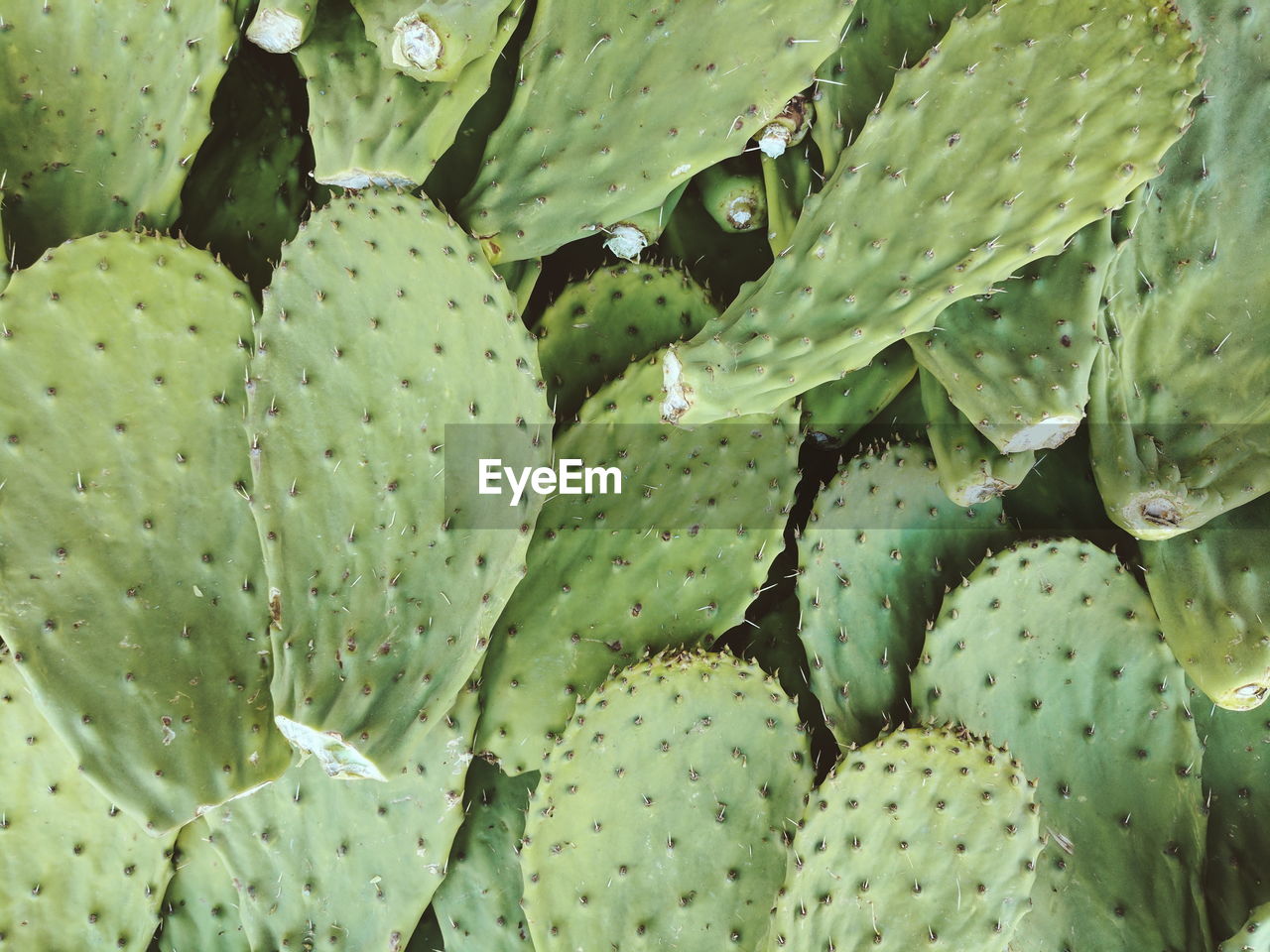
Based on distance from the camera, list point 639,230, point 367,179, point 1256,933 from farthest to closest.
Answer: point 639,230 < point 367,179 < point 1256,933

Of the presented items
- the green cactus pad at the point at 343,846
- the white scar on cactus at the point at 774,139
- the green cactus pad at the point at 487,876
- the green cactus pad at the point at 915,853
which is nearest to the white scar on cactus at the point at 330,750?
the green cactus pad at the point at 343,846

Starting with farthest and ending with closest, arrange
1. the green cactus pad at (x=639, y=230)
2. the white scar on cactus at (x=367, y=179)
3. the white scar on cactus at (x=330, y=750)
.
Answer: the green cactus pad at (x=639, y=230) → the white scar on cactus at (x=367, y=179) → the white scar on cactus at (x=330, y=750)

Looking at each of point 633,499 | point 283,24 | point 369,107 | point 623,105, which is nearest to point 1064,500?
point 633,499

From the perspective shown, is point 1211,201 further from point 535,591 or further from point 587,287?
point 535,591

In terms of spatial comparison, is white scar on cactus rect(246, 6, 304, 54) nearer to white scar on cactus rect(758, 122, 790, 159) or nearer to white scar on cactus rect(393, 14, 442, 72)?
white scar on cactus rect(393, 14, 442, 72)

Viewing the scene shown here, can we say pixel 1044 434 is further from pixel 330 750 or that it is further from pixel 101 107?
pixel 101 107

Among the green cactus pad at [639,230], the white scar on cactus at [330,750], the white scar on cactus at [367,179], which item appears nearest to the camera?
the white scar on cactus at [330,750]

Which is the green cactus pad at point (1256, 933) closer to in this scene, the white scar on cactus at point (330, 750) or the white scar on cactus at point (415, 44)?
the white scar on cactus at point (330, 750)
